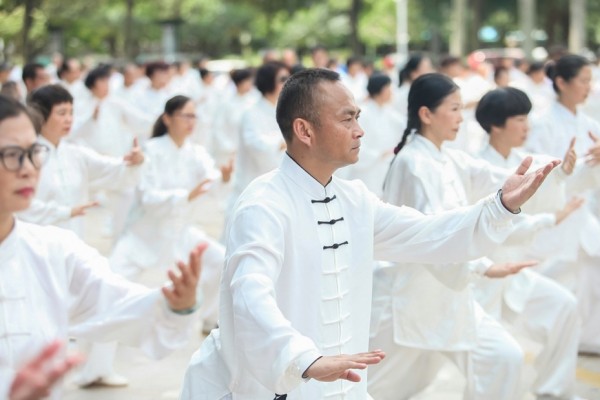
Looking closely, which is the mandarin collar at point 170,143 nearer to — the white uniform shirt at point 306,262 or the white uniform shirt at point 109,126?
the white uniform shirt at point 109,126

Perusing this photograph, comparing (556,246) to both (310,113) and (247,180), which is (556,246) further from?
(310,113)

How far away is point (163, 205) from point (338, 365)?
383cm

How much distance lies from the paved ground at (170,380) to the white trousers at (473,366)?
95 centimetres

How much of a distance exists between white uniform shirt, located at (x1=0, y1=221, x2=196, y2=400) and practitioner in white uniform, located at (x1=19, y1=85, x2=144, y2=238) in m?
2.53

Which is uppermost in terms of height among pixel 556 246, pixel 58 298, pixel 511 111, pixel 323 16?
pixel 323 16

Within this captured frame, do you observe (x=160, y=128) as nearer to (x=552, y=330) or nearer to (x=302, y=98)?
(x=552, y=330)

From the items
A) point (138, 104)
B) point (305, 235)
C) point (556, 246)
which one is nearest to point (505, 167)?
point (556, 246)

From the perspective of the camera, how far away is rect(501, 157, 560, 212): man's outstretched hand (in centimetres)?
368

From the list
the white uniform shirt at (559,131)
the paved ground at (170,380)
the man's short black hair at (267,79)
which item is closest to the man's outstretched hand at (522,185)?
the paved ground at (170,380)

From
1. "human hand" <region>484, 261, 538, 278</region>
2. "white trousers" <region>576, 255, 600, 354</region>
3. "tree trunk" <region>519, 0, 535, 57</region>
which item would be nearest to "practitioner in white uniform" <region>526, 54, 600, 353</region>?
"white trousers" <region>576, 255, 600, 354</region>

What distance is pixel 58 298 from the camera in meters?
3.18

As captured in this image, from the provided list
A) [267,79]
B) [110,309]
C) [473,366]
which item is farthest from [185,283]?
[267,79]

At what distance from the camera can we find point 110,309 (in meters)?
3.23

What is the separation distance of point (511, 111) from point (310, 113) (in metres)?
2.23
